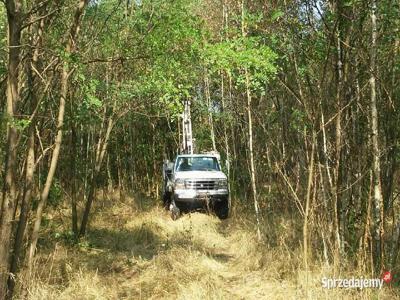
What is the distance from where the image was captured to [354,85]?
6.00m

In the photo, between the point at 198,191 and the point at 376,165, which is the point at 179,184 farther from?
the point at 376,165

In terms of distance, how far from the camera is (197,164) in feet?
44.7

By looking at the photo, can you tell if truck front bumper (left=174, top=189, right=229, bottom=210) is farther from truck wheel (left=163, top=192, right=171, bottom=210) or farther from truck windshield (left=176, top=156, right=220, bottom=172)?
truck wheel (left=163, top=192, right=171, bottom=210)

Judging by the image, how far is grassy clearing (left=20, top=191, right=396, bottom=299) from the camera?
571 cm

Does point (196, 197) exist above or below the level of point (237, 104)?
below

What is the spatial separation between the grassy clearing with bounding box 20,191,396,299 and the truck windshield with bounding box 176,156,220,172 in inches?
97.8

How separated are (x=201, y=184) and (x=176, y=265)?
5.87 m

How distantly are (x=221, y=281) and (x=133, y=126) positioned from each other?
42.1 ft

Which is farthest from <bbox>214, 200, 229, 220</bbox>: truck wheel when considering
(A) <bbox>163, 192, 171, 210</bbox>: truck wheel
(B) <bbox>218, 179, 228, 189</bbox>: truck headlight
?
(A) <bbox>163, 192, 171, 210</bbox>: truck wheel

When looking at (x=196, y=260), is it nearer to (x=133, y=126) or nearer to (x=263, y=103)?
(x=263, y=103)

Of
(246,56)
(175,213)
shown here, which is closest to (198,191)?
(175,213)

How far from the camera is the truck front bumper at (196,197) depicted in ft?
41.2

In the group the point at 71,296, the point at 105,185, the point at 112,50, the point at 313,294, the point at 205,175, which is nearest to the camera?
the point at 313,294

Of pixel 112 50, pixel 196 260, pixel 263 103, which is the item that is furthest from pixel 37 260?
pixel 263 103
